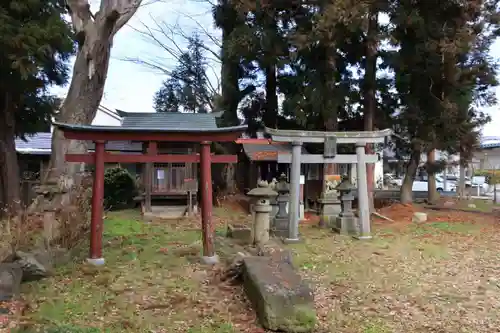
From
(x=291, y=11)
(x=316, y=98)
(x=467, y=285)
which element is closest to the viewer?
(x=467, y=285)

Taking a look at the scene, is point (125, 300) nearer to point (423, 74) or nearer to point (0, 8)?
point (0, 8)

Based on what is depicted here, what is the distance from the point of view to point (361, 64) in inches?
600

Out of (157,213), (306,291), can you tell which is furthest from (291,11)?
(306,291)

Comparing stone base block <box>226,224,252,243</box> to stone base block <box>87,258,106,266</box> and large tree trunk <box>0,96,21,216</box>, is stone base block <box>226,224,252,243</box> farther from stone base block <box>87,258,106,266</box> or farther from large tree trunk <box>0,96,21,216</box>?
large tree trunk <box>0,96,21,216</box>

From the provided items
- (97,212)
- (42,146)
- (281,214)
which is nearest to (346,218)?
(281,214)

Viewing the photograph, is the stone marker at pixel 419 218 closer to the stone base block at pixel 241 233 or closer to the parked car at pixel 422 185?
the stone base block at pixel 241 233

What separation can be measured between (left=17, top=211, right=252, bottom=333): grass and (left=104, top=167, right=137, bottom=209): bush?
29.1 ft

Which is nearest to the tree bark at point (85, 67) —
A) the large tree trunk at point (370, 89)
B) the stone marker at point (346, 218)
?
the stone marker at point (346, 218)

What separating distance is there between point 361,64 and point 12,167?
38.1 feet

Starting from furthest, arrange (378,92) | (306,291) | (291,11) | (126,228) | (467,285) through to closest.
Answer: (378,92) → (291,11) → (126,228) → (467,285) → (306,291)

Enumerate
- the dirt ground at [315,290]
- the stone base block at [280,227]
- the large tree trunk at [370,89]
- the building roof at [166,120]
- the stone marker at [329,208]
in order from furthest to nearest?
the building roof at [166,120] < the large tree trunk at [370,89] < the stone marker at [329,208] < the stone base block at [280,227] < the dirt ground at [315,290]

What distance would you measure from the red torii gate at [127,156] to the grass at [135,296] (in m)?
0.42

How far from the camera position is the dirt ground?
4855mm

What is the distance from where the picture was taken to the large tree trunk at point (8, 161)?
11.2 meters
